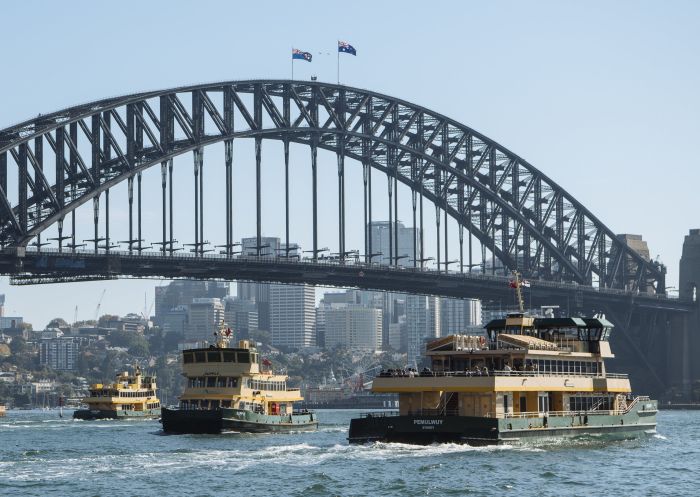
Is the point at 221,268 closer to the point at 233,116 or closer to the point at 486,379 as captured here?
the point at 233,116

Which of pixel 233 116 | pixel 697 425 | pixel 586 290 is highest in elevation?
pixel 233 116

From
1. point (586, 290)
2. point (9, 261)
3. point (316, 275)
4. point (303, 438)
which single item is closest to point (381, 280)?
point (316, 275)

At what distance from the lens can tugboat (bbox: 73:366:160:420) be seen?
471ft

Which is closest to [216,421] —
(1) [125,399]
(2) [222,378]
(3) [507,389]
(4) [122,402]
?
(2) [222,378]

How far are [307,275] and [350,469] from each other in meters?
86.0

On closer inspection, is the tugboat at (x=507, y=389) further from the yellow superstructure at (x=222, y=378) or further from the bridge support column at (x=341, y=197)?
the bridge support column at (x=341, y=197)

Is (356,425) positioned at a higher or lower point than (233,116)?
lower

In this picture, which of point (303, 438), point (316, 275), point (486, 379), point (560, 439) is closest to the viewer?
point (486, 379)

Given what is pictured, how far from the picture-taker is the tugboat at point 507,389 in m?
74.2

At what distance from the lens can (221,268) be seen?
14338cm

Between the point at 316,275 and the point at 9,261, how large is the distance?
36.2m

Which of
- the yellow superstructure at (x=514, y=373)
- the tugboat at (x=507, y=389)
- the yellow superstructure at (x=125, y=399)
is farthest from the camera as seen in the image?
the yellow superstructure at (x=125, y=399)

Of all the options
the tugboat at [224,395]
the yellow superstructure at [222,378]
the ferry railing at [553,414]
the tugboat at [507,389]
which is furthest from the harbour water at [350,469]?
the yellow superstructure at [222,378]

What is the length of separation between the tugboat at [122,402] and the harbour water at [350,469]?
2210 inches
